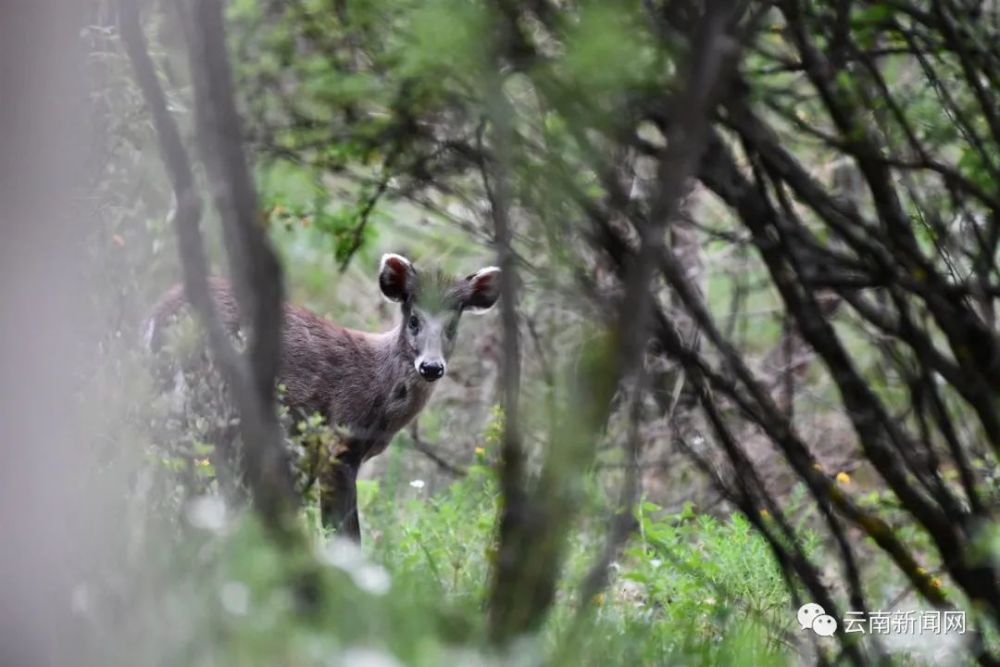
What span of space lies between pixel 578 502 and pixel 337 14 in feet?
10.1

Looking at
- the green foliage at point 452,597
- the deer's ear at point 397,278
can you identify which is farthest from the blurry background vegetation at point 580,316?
the deer's ear at point 397,278

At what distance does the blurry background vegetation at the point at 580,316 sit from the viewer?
→ 341 centimetres

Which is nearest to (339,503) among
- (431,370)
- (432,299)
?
(431,370)

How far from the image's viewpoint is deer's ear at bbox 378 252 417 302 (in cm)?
859

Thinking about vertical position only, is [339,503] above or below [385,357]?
above

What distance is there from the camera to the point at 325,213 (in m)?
7.36

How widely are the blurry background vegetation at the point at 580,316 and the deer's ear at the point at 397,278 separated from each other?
0.48 meters

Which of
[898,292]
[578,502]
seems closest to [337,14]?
[898,292]

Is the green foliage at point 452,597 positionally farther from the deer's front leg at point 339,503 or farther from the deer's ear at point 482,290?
the deer's ear at point 482,290

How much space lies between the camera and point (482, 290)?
8.57m

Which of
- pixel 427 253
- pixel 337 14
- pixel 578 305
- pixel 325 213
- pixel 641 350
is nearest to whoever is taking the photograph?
pixel 641 350

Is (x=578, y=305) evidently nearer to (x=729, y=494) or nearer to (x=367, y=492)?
(x=729, y=494)

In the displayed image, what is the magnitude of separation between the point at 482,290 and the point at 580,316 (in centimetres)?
271

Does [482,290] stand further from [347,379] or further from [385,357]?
[347,379]
